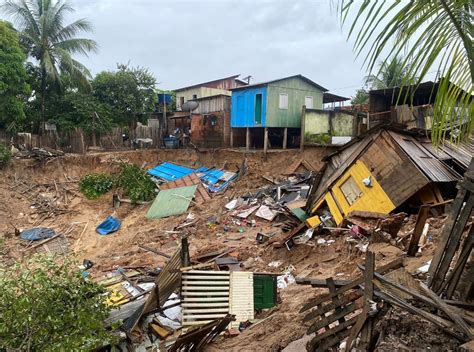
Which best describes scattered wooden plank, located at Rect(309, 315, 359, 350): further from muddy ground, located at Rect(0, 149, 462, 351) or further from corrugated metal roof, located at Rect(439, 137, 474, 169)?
corrugated metal roof, located at Rect(439, 137, 474, 169)

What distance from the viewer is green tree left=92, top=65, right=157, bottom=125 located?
2295 cm

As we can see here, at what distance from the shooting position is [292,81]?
18812 millimetres

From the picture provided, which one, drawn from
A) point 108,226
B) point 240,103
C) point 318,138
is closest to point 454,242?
point 318,138

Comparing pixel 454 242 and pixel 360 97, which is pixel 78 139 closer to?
pixel 454 242

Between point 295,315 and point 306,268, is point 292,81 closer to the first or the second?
point 306,268

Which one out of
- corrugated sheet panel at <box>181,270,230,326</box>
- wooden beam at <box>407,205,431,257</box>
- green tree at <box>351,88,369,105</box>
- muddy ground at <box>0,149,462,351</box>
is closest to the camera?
wooden beam at <box>407,205,431,257</box>

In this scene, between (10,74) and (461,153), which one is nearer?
(461,153)

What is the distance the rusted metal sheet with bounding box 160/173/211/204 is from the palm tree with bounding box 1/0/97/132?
31.1 ft

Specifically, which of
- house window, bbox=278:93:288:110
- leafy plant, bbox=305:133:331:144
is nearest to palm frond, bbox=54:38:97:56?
house window, bbox=278:93:288:110

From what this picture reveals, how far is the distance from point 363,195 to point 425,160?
1873mm

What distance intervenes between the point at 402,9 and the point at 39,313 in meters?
5.19

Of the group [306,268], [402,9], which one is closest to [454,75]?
[402,9]

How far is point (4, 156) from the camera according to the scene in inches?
642

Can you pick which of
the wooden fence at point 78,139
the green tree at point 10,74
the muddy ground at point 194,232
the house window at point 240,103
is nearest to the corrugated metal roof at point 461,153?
the muddy ground at point 194,232
